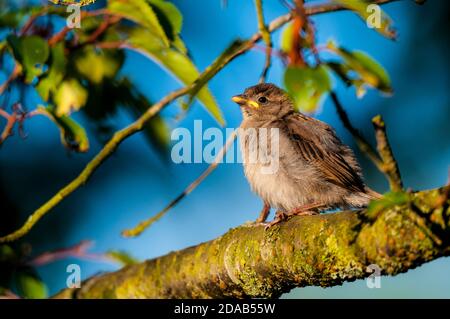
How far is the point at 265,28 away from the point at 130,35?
86cm

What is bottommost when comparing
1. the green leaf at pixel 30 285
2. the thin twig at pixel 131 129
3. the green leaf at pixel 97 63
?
the green leaf at pixel 30 285

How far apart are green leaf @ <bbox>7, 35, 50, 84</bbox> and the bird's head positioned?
7.21 feet

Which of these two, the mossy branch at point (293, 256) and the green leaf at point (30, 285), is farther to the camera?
the green leaf at point (30, 285)

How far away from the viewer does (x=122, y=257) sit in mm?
3945

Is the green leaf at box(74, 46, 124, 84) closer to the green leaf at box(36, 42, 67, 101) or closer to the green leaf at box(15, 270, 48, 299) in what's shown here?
the green leaf at box(36, 42, 67, 101)

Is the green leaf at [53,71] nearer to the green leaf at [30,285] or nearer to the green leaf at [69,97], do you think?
the green leaf at [69,97]

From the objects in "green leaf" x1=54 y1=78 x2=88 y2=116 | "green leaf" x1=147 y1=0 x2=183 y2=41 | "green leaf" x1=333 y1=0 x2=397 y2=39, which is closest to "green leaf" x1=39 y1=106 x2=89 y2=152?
"green leaf" x1=54 y1=78 x2=88 y2=116

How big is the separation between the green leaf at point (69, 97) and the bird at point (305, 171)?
1247 mm

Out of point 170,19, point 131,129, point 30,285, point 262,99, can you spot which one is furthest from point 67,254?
point 262,99

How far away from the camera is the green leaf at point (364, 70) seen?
2.53 meters

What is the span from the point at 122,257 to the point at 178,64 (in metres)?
1.26

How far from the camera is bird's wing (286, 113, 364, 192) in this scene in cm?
423

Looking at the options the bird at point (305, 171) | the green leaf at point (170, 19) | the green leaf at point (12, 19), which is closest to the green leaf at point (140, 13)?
the green leaf at point (170, 19)

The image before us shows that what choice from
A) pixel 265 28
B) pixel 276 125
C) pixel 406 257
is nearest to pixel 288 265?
pixel 406 257
